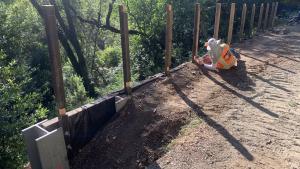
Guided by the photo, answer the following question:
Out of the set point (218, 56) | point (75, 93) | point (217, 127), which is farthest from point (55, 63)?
point (75, 93)

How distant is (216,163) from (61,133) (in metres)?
1.92

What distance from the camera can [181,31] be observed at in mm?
12320

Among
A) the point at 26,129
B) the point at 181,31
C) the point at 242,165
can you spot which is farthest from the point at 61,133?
the point at 181,31

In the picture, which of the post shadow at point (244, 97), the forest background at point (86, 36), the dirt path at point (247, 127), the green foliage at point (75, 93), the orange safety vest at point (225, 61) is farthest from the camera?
the forest background at point (86, 36)

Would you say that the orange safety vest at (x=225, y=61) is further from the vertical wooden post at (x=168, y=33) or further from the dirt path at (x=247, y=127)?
the vertical wooden post at (x=168, y=33)

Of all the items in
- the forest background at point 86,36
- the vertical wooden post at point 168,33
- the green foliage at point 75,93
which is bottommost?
the green foliage at point 75,93

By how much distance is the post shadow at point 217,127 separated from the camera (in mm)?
3461

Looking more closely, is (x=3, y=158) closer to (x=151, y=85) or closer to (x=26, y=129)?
(x=26, y=129)

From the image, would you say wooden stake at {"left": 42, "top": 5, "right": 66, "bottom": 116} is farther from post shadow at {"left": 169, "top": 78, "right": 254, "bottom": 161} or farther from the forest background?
the forest background

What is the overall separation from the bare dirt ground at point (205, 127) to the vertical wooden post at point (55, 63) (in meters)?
0.57

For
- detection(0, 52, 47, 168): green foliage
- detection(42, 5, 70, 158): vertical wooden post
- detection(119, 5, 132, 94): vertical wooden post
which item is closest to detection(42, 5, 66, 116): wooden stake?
detection(42, 5, 70, 158): vertical wooden post

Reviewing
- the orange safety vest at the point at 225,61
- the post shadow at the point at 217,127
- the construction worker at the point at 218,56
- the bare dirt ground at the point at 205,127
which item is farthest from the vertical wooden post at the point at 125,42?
the orange safety vest at the point at 225,61

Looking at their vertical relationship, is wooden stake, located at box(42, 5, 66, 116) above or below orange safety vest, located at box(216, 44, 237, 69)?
above

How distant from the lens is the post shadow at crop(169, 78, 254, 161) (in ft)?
11.4
